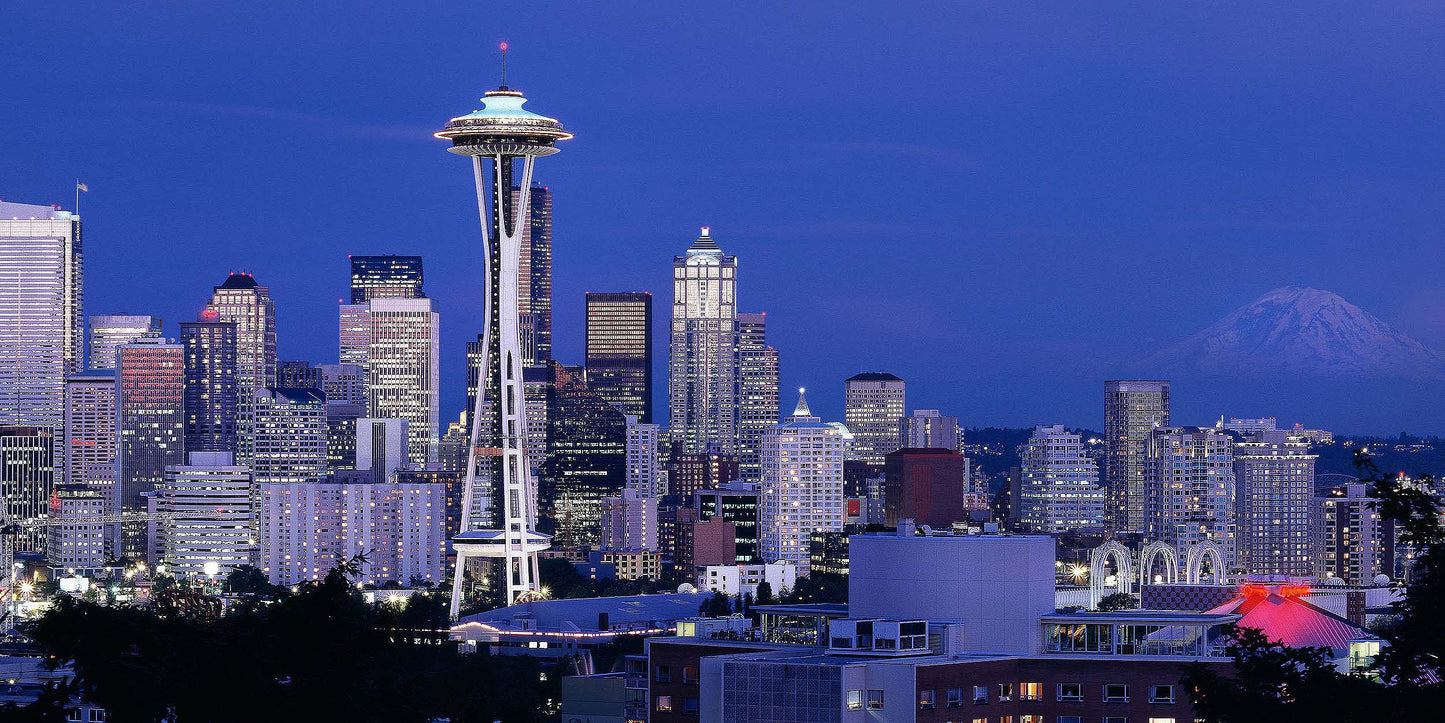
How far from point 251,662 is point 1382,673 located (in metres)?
11.0

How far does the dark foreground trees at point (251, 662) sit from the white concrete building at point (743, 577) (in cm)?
16073

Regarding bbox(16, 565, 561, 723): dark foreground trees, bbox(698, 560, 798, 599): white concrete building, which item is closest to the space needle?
bbox(698, 560, 798, 599): white concrete building

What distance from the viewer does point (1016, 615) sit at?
58.5 m

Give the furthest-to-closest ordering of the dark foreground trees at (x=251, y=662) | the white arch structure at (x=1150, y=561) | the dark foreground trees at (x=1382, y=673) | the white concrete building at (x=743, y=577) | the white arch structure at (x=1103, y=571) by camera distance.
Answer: the white concrete building at (x=743, y=577)
the white arch structure at (x=1150, y=561)
the white arch structure at (x=1103, y=571)
the dark foreground trees at (x=251, y=662)
the dark foreground trees at (x=1382, y=673)

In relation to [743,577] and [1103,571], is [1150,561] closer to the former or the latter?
[1103,571]

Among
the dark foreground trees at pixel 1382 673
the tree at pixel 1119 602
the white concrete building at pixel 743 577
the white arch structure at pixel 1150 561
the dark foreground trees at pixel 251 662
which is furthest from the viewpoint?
the white concrete building at pixel 743 577

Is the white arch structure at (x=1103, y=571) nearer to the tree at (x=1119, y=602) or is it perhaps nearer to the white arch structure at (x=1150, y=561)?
the tree at (x=1119, y=602)

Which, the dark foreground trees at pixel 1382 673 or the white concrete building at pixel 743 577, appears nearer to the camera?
the dark foreground trees at pixel 1382 673

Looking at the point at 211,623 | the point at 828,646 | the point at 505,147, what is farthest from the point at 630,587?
the point at 211,623

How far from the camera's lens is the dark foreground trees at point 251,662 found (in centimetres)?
2530

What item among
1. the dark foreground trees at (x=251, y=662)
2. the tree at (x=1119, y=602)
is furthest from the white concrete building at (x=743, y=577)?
the dark foreground trees at (x=251, y=662)

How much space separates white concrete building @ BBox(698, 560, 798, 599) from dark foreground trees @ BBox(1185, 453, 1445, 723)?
162964mm

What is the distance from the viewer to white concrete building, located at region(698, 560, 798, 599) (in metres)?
190

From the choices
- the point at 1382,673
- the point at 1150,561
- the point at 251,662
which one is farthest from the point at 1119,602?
the point at 251,662
